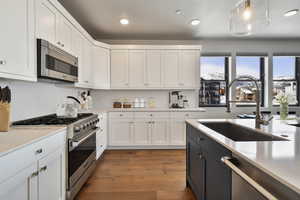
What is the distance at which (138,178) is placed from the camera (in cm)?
303

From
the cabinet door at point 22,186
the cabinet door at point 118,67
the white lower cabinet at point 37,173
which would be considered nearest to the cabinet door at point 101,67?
the cabinet door at point 118,67

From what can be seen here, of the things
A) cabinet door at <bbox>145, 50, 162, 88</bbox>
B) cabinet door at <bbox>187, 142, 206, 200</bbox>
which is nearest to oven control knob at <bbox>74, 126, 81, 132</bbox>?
cabinet door at <bbox>187, 142, 206, 200</bbox>

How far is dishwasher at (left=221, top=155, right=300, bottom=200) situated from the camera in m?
0.84

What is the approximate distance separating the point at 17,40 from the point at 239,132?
7.90 feet

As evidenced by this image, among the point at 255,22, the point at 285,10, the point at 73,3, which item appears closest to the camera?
the point at 255,22

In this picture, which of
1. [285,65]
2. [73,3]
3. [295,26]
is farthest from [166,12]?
[285,65]

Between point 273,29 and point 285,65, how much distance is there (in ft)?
4.62

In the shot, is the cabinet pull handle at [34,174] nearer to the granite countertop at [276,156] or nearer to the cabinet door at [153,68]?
the granite countertop at [276,156]

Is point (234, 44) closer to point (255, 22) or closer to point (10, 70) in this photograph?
point (255, 22)

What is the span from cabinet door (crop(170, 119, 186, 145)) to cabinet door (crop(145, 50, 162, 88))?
3.18 ft

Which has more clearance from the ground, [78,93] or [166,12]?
[166,12]

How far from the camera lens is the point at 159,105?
519 cm

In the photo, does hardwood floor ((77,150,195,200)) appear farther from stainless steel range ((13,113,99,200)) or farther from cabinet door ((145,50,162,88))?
cabinet door ((145,50,162,88))

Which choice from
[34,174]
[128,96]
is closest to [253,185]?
[34,174]
